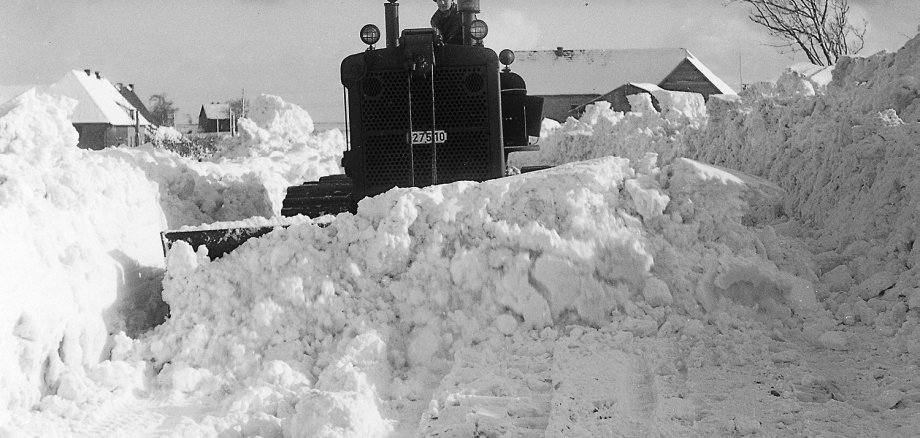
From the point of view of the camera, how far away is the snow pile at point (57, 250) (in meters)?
5.17

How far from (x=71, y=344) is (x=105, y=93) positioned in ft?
179

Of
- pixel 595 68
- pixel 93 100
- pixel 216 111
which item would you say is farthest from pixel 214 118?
pixel 595 68

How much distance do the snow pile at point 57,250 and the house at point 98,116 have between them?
143 ft

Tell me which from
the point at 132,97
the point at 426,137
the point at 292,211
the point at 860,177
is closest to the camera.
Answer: the point at 860,177

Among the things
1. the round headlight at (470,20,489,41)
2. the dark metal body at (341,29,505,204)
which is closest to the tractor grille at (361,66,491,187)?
the dark metal body at (341,29,505,204)

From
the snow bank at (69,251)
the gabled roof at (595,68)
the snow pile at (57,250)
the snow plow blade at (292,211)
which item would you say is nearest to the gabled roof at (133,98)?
the gabled roof at (595,68)

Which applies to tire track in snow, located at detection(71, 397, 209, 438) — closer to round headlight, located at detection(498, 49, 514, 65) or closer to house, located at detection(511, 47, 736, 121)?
round headlight, located at detection(498, 49, 514, 65)

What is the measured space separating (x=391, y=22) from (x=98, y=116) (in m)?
47.0

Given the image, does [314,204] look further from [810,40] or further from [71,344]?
[810,40]

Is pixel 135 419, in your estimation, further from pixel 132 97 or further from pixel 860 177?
pixel 132 97

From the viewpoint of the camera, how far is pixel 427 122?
8398 mm

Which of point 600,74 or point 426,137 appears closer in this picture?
point 426,137

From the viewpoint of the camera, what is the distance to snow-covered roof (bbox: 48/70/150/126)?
168 ft

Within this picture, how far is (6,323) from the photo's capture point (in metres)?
5.06
